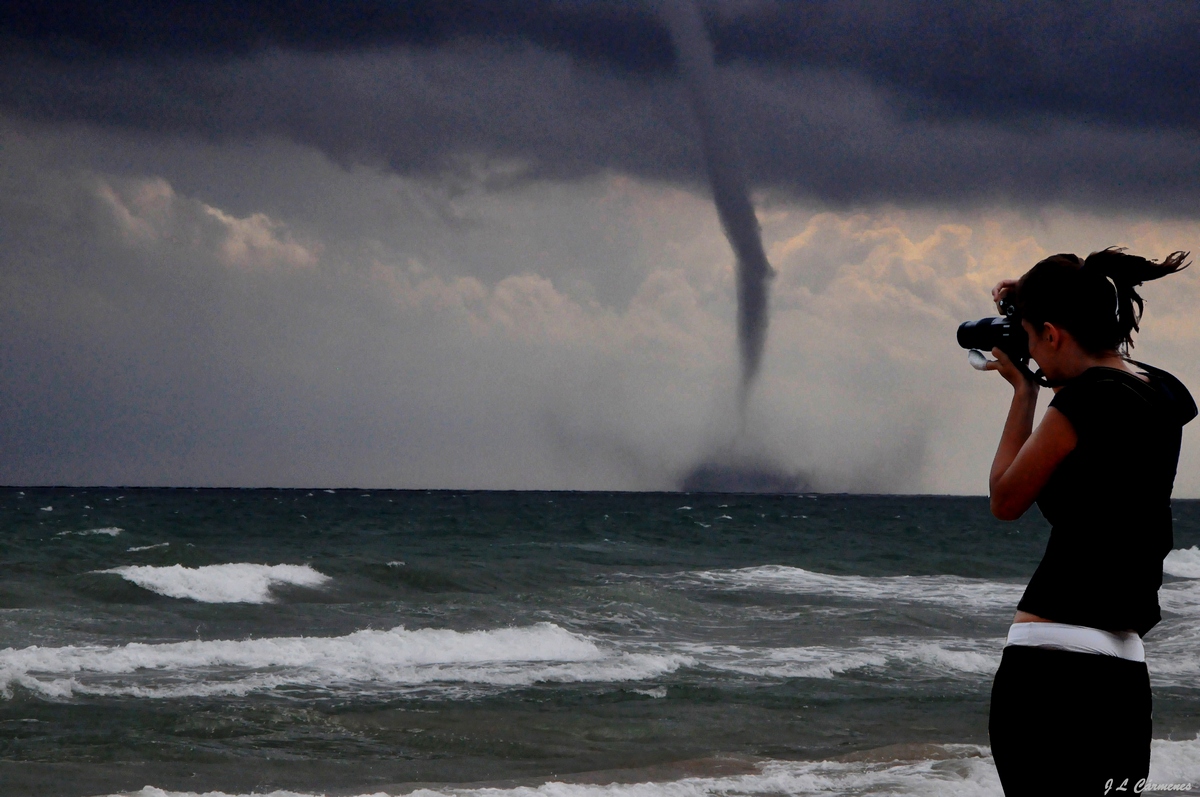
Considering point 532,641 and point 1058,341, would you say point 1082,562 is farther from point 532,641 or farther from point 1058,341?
→ point 532,641

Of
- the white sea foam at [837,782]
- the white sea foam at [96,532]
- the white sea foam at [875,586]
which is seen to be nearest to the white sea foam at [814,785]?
the white sea foam at [837,782]

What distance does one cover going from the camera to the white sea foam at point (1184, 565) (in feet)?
106

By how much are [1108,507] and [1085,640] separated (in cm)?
27

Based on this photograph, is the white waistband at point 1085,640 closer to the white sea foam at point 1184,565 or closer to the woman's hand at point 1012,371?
the woman's hand at point 1012,371

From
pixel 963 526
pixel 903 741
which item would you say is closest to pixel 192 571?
pixel 903 741

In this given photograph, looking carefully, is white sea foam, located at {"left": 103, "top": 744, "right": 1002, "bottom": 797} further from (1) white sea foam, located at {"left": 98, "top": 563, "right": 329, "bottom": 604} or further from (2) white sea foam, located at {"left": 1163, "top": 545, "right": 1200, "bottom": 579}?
(2) white sea foam, located at {"left": 1163, "top": 545, "right": 1200, "bottom": 579}

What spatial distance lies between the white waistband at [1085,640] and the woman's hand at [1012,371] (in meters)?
0.55

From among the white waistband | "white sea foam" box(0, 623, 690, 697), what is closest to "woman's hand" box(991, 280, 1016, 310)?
the white waistband

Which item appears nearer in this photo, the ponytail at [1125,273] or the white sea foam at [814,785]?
the ponytail at [1125,273]

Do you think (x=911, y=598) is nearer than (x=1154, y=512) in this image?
No

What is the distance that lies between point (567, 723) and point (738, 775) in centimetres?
251

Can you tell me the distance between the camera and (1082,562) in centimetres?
231

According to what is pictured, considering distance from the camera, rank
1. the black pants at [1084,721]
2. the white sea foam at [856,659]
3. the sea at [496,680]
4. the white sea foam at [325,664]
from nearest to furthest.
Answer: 1. the black pants at [1084,721]
2. the sea at [496,680]
3. the white sea foam at [325,664]
4. the white sea foam at [856,659]

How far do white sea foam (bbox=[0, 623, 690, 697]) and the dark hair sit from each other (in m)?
9.60
